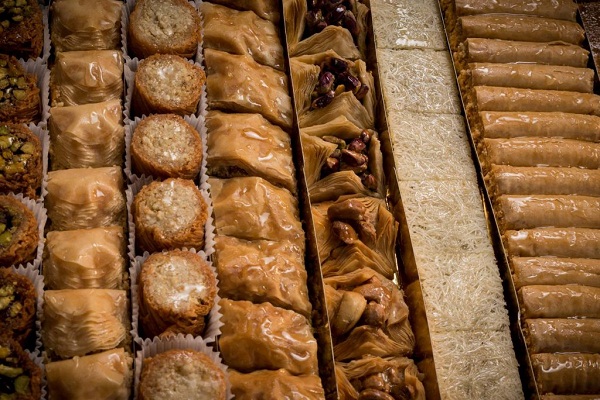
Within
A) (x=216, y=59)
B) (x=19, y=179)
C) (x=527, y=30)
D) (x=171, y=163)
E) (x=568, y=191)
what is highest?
(x=527, y=30)

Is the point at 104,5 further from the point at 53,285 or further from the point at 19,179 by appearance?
the point at 53,285

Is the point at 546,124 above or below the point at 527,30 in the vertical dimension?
below

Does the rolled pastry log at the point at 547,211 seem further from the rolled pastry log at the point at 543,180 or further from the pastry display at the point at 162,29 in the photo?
the pastry display at the point at 162,29

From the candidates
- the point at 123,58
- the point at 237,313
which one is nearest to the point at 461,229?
the point at 237,313

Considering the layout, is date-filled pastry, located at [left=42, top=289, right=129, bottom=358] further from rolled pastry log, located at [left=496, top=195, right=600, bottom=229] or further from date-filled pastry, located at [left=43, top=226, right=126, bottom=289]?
rolled pastry log, located at [left=496, top=195, right=600, bottom=229]

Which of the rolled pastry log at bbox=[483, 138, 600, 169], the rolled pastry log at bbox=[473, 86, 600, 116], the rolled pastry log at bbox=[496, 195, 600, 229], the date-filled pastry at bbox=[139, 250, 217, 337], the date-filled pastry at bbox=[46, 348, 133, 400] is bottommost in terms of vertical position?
the date-filled pastry at bbox=[46, 348, 133, 400]

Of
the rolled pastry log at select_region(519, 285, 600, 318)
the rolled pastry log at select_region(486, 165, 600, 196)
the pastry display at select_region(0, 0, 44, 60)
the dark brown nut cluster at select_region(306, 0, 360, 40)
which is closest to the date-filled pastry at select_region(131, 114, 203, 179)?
the pastry display at select_region(0, 0, 44, 60)
